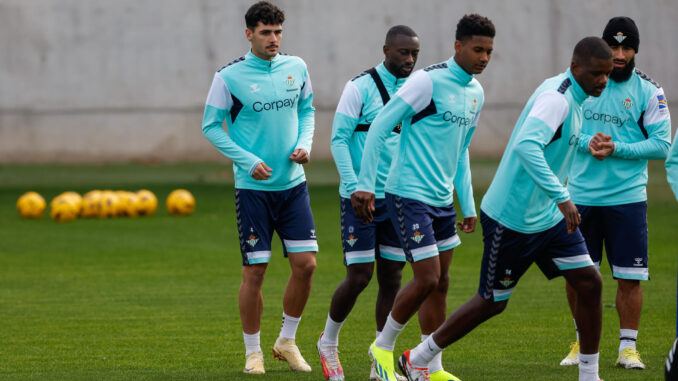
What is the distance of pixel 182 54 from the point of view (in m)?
23.8

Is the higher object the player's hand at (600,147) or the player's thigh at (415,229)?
the player's hand at (600,147)

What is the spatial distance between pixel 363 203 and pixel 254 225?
1.05 m

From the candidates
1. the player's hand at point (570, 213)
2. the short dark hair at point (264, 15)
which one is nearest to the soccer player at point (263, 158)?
the short dark hair at point (264, 15)

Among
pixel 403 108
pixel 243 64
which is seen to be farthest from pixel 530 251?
pixel 243 64

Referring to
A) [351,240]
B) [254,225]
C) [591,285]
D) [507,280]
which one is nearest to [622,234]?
[591,285]

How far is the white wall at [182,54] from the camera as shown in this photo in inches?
929

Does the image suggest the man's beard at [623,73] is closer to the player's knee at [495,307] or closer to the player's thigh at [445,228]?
the player's thigh at [445,228]

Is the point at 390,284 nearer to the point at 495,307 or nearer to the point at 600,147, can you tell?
the point at 495,307

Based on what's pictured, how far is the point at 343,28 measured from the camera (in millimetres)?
23891

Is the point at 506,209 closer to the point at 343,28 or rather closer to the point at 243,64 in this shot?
the point at 243,64

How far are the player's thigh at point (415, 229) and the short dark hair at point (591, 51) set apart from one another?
1.25 m

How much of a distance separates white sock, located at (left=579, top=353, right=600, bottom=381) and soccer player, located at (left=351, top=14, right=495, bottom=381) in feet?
2.78

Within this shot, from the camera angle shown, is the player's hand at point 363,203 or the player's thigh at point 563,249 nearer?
the player's thigh at point 563,249

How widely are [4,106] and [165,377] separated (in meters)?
19.0
